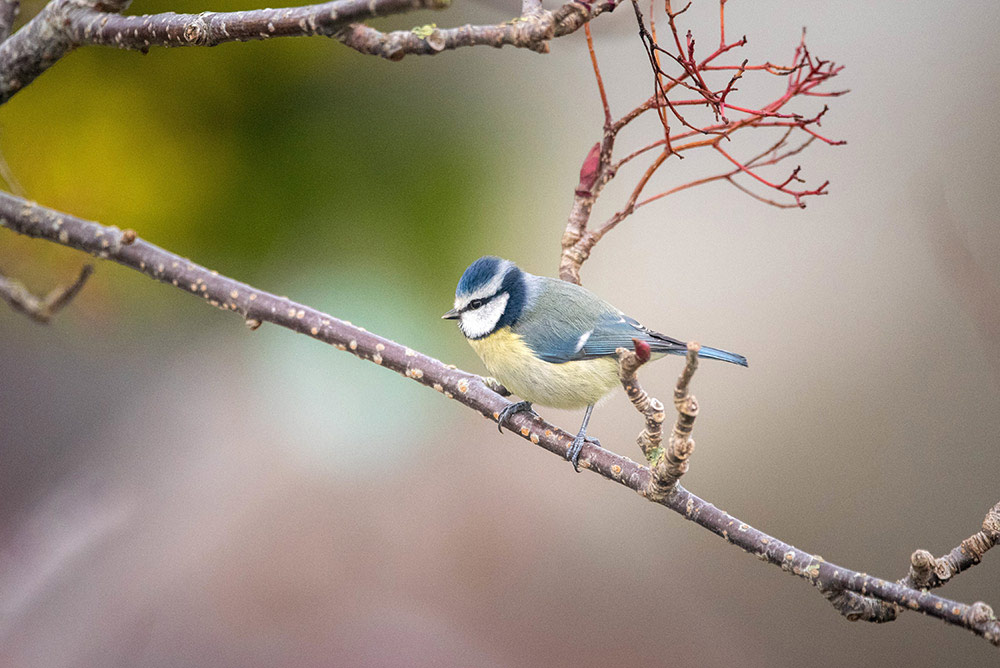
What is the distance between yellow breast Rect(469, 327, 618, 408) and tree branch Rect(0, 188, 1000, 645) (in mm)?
58

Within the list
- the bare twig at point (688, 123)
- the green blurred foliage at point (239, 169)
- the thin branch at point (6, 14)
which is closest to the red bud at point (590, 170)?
the bare twig at point (688, 123)

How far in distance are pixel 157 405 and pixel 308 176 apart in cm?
39

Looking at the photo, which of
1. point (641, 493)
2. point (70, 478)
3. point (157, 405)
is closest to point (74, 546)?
point (70, 478)

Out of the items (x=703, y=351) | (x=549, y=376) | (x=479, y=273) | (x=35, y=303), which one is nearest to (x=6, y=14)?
(x=35, y=303)

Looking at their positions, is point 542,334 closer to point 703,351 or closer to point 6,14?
point 703,351

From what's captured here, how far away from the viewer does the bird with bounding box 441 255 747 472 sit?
0.75 meters

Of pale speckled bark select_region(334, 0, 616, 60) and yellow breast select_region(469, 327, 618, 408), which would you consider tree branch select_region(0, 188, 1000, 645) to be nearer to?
yellow breast select_region(469, 327, 618, 408)

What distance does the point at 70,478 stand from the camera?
0.93m

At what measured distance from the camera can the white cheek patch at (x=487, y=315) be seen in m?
0.80

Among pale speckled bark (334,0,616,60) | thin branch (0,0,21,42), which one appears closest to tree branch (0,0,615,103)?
pale speckled bark (334,0,616,60)

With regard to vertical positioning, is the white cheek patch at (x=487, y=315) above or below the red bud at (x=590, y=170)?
below

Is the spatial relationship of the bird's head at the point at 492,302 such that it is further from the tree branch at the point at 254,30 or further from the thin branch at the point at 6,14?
the thin branch at the point at 6,14

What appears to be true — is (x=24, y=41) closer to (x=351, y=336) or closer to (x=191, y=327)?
(x=351, y=336)

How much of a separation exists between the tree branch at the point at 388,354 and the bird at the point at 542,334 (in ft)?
0.23
